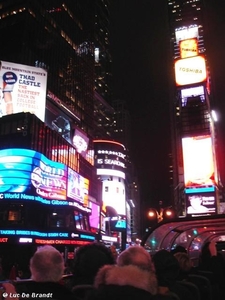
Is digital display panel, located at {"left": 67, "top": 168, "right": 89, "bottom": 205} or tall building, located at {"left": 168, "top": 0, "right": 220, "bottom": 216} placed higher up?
tall building, located at {"left": 168, "top": 0, "right": 220, "bottom": 216}

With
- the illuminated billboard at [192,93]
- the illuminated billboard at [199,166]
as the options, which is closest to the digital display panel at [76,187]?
the illuminated billboard at [199,166]

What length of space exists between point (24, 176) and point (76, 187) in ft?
35.6

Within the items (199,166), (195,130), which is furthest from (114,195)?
(199,166)

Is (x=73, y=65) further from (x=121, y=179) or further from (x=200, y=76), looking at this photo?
(x=121, y=179)

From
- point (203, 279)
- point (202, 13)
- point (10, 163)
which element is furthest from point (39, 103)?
point (202, 13)

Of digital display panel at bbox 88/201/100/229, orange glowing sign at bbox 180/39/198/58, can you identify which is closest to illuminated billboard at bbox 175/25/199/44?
orange glowing sign at bbox 180/39/198/58

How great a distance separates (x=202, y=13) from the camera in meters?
155

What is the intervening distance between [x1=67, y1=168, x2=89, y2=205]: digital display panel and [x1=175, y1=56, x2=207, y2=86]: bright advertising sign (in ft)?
112

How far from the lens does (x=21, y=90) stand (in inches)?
1746

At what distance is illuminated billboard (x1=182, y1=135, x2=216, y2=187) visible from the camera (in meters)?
58.5

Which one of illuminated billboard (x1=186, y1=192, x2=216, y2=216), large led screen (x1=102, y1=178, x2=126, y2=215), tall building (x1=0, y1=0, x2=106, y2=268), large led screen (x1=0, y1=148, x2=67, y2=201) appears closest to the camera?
large led screen (x1=0, y1=148, x2=67, y2=201)

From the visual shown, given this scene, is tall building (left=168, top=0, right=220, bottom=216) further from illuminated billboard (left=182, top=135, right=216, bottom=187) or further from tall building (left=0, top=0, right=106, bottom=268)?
tall building (left=0, top=0, right=106, bottom=268)

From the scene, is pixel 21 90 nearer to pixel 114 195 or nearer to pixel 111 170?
pixel 114 195

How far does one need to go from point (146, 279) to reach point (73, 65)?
249ft
